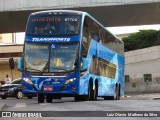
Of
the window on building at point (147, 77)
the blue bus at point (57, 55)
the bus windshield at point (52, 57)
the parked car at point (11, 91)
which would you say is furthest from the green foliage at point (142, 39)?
the bus windshield at point (52, 57)

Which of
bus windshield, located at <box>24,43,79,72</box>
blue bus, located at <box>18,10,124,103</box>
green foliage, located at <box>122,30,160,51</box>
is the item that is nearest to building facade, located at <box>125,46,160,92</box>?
green foliage, located at <box>122,30,160,51</box>

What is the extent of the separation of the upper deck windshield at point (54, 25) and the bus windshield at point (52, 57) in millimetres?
565

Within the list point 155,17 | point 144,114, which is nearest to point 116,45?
point 155,17

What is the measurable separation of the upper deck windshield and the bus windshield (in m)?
0.57

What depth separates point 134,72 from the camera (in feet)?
160

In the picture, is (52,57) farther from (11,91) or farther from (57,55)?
(11,91)

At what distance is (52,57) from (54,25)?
1.36 meters

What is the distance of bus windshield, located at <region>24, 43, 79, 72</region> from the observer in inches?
776

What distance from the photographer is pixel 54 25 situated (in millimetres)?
20172

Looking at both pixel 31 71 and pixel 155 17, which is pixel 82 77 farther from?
pixel 155 17

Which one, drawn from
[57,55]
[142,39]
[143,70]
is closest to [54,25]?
[57,55]

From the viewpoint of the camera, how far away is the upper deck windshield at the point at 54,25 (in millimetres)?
20016

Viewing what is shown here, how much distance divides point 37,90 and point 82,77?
6.13 ft

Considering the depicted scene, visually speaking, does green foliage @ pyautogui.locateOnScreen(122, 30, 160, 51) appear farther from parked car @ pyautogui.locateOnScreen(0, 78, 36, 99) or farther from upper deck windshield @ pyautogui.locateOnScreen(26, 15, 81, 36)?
upper deck windshield @ pyautogui.locateOnScreen(26, 15, 81, 36)
